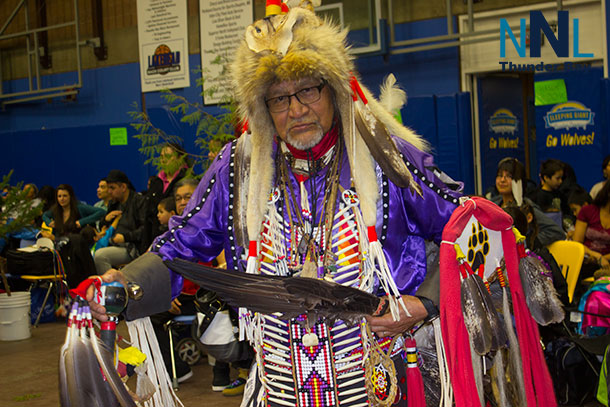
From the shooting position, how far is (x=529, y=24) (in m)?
6.86

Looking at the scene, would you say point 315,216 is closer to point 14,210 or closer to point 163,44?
point 14,210

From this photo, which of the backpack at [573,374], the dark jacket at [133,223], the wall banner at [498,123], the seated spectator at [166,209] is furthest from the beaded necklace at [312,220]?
the wall banner at [498,123]

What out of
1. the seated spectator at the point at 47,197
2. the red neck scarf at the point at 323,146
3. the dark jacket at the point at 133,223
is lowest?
the dark jacket at the point at 133,223

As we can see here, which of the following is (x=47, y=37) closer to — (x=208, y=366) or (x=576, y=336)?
(x=208, y=366)

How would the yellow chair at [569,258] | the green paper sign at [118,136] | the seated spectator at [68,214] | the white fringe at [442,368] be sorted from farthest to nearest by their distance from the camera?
the green paper sign at [118,136] < the seated spectator at [68,214] < the yellow chair at [569,258] < the white fringe at [442,368]

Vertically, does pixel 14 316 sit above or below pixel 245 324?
below

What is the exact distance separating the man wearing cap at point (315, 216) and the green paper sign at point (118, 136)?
8.59m

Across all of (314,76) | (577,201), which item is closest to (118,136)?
(577,201)

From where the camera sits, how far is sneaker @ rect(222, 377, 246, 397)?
4648 mm

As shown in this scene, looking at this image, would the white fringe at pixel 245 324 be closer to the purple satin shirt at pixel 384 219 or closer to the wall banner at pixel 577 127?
the purple satin shirt at pixel 384 219

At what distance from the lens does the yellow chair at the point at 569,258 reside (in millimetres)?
4520

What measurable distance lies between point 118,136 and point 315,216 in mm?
8882

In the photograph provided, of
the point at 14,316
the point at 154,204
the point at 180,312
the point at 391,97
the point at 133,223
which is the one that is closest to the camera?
the point at 391,97

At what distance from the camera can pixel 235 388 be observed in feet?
15.4
